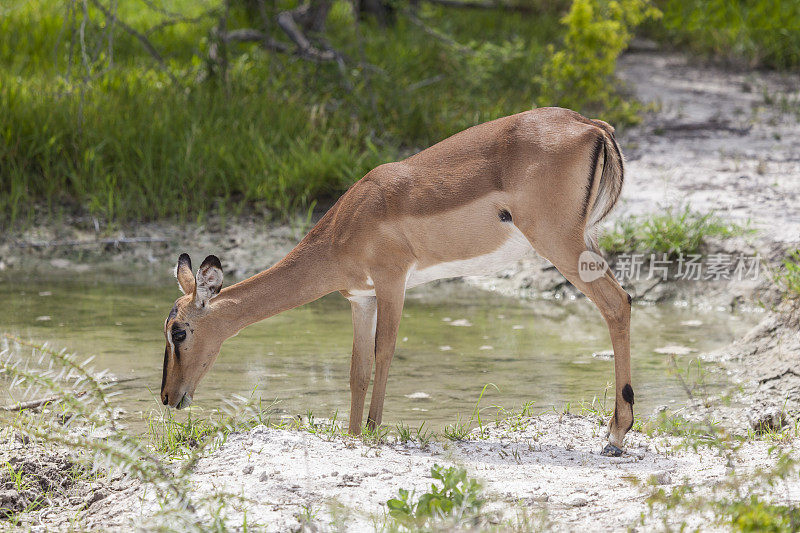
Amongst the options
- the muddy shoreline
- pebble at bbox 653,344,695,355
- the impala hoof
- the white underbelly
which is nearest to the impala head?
the muddy shoreline

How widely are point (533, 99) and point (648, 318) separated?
449 centimetres

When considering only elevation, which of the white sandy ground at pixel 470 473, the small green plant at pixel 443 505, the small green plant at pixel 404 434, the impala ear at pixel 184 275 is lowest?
the small green plant at pixel 404 434

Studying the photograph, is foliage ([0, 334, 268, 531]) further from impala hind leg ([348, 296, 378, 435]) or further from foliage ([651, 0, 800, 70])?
foliage ([651, 0, 800, 70])

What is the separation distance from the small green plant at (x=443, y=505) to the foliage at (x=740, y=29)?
981 centimetres

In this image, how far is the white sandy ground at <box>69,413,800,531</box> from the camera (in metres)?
3.35

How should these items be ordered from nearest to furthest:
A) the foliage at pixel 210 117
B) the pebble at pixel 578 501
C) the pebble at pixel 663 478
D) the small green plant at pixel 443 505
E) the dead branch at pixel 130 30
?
the small green plant at pixel 443 505 < the pebble at pixel 578 501 < the pebble at pixel 663 478 < the dead branch at pixel 130 30 < the foliage at pixel 210 117

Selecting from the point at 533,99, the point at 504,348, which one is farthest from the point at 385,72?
the point at 504,348

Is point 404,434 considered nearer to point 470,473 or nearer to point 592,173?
point 470,473

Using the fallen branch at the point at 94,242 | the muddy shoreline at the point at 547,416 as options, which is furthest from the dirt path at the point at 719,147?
the fallen branch at the point at 94,242

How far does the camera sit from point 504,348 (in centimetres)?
647

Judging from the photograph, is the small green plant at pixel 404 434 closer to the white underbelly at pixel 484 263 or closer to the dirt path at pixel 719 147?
the white underbelly at pixel 484 263

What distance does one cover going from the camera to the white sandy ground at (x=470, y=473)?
11.0 feet

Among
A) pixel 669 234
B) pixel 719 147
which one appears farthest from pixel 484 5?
pixel 669 234

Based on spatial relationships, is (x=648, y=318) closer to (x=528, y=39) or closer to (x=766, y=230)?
(x=766, y=230)
